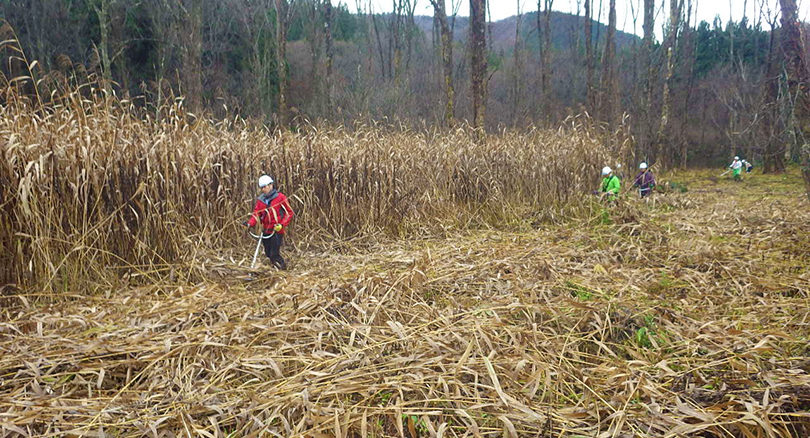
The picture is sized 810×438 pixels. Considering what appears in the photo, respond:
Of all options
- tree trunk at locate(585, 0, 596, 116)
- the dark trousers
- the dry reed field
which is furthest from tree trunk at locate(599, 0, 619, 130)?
the dark trousers

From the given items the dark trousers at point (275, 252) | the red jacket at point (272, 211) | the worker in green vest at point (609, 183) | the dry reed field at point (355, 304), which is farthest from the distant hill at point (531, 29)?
the dark trousers at point (275, 252)

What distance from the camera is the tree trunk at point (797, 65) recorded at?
556cm

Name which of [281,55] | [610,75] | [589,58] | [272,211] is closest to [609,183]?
[272,211]

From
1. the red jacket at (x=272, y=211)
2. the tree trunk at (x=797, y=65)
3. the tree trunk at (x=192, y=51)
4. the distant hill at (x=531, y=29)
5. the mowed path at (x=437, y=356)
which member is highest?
the distant hill at (x=531, y=29)

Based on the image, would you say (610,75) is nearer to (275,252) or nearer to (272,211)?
(272,211)

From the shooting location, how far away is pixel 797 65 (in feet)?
18.5

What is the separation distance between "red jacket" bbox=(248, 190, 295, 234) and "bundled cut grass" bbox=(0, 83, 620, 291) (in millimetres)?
420

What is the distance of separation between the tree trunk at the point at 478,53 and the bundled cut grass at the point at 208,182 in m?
1.88

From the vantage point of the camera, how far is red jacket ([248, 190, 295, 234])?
4.84 m

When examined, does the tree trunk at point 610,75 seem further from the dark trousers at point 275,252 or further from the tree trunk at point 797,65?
the dark trousers at point 275,252

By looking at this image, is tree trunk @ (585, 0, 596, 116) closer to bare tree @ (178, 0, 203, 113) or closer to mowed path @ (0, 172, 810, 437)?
bare tree @ (178, 0, 203, 113)

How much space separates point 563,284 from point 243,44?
21.2 metres

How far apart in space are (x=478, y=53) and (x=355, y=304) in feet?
26.2

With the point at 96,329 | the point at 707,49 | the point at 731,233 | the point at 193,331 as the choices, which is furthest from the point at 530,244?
the point at 707,49
